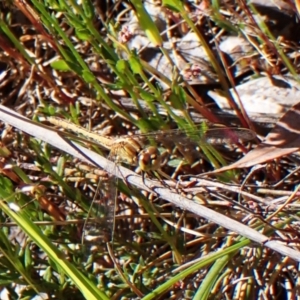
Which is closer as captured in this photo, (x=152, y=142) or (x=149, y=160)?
(x=149, y=160)

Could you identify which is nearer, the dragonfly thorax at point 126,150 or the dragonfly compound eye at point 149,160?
the dragonfly compound eye at point 149,160

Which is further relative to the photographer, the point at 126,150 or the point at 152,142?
the point at 152,142

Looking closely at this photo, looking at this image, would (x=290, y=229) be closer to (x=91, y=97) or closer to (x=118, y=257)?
(x=118, y=257)

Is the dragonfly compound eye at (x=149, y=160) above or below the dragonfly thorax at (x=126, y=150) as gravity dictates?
below

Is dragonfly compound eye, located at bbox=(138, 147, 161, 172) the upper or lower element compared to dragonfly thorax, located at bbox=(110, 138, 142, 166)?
lower

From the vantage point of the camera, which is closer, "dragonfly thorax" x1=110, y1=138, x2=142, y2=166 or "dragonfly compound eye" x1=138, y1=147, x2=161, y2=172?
"dragonfly compound eye" x1=138, y1=147, x2=161, y2=172
